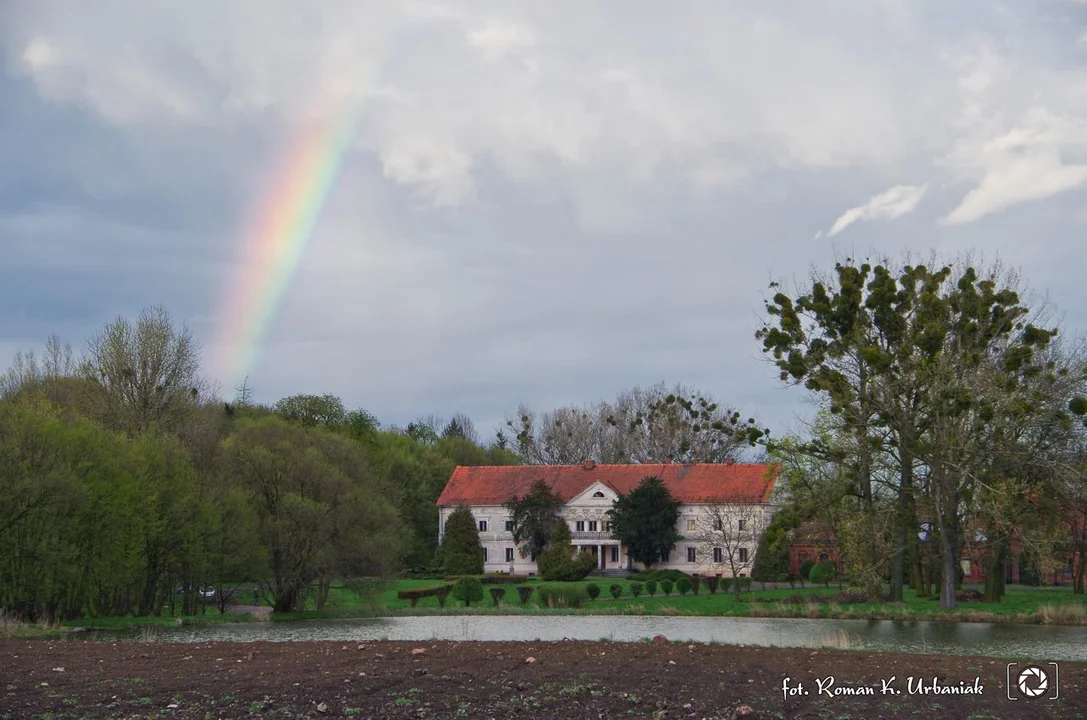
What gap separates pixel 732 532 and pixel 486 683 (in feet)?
200

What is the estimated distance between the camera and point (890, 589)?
4406 centimetres

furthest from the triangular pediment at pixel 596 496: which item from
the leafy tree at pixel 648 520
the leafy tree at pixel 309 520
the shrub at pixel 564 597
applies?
the leafy tree at pixel 309 520

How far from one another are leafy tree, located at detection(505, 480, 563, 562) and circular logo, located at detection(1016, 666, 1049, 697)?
68.3 metres

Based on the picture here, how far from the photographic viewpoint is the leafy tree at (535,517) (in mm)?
84750

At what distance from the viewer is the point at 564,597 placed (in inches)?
1844

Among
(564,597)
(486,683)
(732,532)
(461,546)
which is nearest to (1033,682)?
(486,683)

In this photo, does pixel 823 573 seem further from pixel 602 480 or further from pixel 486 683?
pixel 486 683

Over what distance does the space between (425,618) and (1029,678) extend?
27.7m

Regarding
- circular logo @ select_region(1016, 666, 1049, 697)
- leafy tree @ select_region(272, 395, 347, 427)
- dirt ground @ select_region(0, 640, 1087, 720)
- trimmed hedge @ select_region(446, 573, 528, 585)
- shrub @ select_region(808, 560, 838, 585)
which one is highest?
leafy tree @ select_region(272, 395, 347, 427)

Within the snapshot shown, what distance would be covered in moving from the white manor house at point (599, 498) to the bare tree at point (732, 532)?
0.17 meters

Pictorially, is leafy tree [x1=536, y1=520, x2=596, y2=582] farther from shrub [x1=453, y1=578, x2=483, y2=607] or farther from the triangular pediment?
shrub [x1=453, y1=578, x2=483, y2=607]

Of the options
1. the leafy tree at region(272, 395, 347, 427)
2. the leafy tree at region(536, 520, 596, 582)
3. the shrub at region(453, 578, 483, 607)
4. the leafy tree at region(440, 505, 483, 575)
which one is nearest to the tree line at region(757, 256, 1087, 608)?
the shrub at region(453, 578, 483, 607)

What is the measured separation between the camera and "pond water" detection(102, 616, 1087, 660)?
82.7 ft

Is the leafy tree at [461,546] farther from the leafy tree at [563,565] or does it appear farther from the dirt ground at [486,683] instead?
the dirt ground at [486,683]
